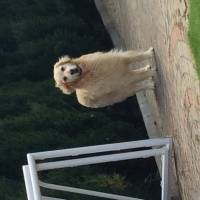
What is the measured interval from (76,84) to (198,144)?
100 cm

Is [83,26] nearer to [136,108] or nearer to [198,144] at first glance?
[136,108]

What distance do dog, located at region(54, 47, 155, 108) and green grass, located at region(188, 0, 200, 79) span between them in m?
1.00

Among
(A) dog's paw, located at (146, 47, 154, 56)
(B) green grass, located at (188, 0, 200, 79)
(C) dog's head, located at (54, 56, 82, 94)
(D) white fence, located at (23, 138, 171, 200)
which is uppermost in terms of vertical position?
(A) dog's paw, located at (146, 47, 154, 56)

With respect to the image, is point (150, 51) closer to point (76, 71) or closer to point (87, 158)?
point (76, 71)

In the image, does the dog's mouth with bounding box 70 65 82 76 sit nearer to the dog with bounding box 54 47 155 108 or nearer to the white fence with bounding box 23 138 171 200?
the dog with bounding box 54 47 155 108

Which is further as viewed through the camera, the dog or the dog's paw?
the dog's paw

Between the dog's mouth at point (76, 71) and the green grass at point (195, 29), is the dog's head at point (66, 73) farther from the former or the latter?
the green grass at point (195, 29)

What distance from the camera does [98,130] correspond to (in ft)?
26.8

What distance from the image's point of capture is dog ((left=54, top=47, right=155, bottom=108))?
577cm

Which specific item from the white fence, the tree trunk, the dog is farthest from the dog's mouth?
the tree trunk

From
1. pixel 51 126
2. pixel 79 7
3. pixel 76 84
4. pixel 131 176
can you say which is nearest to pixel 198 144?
pixel 76 84

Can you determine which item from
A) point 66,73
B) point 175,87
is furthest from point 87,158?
point 175,87

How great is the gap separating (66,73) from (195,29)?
3.55ft

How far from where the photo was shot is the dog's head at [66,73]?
5.72 m
